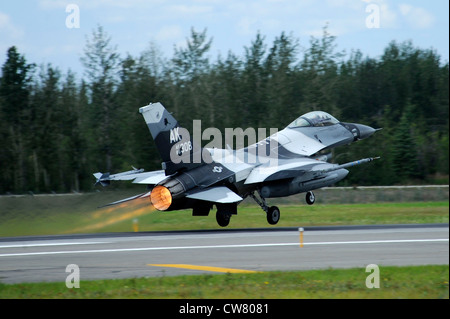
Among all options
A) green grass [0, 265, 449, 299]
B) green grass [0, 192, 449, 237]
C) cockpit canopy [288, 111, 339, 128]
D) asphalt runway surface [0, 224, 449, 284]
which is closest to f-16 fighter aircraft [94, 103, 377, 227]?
cockpit canopy [288, 111, 339, 128]

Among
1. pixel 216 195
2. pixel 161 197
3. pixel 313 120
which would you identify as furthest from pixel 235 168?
pixel 313 120

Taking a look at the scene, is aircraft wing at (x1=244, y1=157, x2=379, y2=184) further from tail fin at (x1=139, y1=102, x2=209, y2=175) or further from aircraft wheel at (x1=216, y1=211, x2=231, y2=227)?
tail fin at (x1=139, y1=102, x2=209, y2=175)

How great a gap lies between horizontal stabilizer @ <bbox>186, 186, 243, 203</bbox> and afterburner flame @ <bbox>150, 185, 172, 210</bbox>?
0.76 metres

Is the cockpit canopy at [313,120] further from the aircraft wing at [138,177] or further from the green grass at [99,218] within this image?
the aircraft wing at [138,177]

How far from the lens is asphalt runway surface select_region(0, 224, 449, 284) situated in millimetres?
15555

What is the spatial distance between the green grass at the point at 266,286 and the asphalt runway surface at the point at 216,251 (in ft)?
2.88

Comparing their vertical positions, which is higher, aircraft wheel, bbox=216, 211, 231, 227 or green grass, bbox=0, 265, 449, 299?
aircraft wheel, bbox=216, 211, 231, 227

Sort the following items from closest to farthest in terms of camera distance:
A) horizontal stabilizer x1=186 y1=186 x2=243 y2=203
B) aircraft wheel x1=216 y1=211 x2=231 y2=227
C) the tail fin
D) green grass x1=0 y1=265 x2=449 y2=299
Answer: green grass x1=0 y1=265 x2=449 y2=299, the tail fin, horizontal stabilizer x1=186 y1=186 x2=243 y2=203, aircraft wheel x1=216 y1=211 x2=231 y2=227

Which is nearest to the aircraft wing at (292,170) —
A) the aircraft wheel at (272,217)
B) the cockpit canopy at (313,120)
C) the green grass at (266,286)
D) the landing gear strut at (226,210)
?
the landing gear strut at (226,210)

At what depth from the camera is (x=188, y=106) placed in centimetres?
5262

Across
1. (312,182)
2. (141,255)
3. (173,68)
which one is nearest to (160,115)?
(141,255)

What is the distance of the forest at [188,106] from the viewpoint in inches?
1698

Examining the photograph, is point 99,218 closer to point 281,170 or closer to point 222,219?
point 222,219
